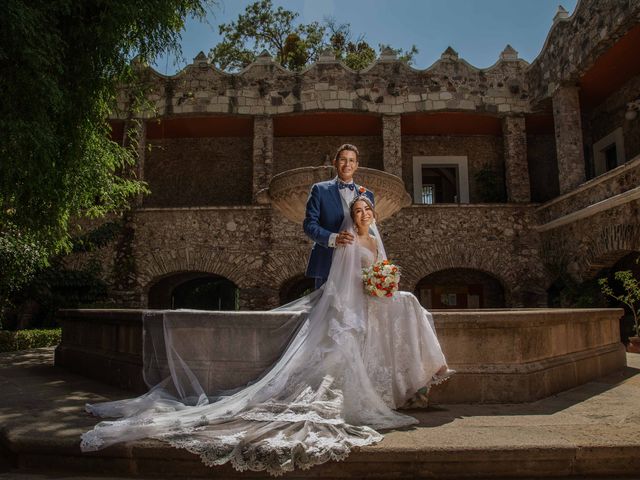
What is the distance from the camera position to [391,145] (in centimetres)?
1363

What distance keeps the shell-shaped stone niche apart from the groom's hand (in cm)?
239

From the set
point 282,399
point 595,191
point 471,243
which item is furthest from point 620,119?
point 282,399

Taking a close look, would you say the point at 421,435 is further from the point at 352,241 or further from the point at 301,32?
the point at 301,32

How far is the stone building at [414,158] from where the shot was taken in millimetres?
12547

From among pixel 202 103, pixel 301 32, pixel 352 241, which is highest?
pixel 301 32

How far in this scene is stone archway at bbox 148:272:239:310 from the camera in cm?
1498

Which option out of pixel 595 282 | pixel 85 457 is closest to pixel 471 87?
pixel 595 282

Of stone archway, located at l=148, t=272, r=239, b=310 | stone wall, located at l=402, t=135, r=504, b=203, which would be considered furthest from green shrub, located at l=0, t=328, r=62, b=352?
stone wall, located at l=402, t=135, r=504, b=203

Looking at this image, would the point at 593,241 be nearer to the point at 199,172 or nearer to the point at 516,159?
the point at 516,159

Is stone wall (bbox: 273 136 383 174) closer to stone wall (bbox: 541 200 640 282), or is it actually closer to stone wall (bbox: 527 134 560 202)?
stone wall (bbox: 527 134 560 202)

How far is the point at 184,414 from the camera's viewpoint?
3.04 meters

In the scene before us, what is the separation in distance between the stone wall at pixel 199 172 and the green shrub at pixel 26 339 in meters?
6.34

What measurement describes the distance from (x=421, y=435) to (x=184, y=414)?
54.7 inches

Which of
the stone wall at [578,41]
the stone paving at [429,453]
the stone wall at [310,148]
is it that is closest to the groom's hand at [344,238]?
the stone paving at [429,453]
